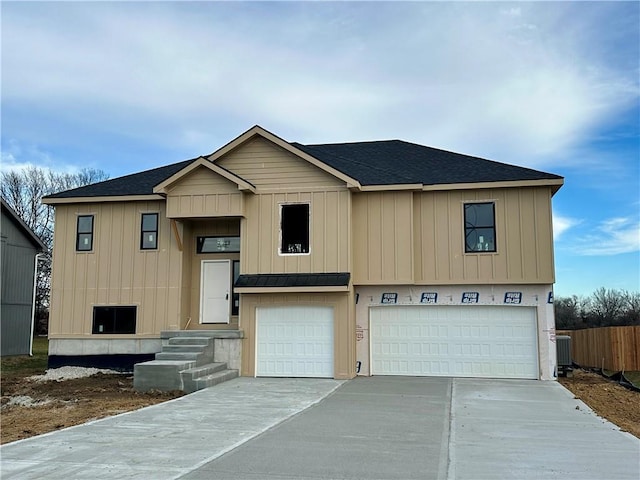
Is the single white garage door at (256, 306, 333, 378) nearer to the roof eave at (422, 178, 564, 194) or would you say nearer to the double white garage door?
the double white garage door

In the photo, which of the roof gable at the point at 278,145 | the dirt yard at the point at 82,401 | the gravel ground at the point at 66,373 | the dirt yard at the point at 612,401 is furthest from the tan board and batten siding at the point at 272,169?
the dirt yard at the point at 612,401

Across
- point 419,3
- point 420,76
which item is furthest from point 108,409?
point 420,76

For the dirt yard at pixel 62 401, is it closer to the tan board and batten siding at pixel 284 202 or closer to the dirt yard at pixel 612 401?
the tan board and batten siding at pixel 284 202

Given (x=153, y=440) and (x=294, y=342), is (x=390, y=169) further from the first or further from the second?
(x=153, y=440)

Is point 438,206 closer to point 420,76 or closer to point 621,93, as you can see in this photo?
point 420,76

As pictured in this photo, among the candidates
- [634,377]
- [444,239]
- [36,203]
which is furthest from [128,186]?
[36,203]

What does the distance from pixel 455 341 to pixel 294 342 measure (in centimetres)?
438

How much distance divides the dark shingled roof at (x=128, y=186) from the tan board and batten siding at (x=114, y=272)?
13.7 inches

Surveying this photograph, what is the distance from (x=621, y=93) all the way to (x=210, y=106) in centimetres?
1284

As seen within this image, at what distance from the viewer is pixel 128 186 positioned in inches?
712

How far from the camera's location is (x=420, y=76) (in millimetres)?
18156

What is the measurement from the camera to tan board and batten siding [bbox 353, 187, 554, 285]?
615 inches

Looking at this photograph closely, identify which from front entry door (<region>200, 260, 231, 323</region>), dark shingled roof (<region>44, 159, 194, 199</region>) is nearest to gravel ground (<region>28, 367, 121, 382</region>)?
front entry door (<region>200, 260, 231, 323</region>)

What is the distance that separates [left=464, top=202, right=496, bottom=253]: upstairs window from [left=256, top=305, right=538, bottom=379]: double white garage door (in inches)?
66.9
